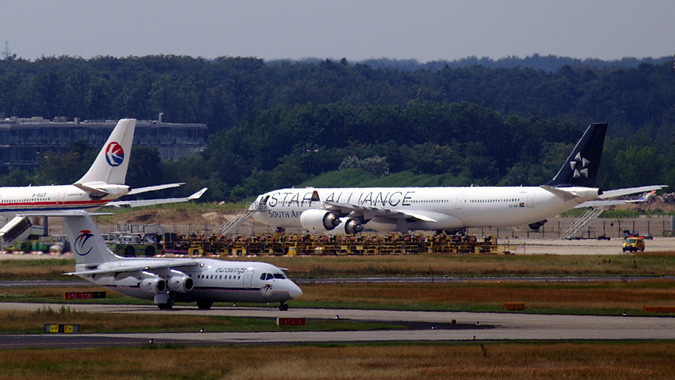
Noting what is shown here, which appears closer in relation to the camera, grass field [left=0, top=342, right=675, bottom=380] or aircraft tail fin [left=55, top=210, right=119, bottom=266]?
grass field [left=0, top=342, right=675, bottom=380]

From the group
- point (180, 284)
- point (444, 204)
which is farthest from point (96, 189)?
point (180, 284)

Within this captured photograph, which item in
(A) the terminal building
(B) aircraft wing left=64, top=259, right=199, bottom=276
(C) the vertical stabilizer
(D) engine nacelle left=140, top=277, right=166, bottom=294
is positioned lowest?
(D) engine nacelle left=140, top=277, right=166, bottom=294

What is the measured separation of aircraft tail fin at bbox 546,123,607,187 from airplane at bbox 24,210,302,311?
41557mm

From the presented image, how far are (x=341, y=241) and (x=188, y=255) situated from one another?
11.3m

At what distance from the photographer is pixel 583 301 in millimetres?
48156

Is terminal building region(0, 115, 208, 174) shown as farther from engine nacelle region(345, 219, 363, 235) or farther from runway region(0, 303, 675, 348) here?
runway region(0, 303, 675, 348)

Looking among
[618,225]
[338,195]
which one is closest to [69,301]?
[338,195]

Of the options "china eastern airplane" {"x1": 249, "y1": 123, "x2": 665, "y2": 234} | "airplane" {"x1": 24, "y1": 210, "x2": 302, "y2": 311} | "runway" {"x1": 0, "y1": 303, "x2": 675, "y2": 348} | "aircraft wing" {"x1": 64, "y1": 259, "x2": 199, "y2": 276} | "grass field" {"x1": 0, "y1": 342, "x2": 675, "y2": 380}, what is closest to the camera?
"grass field" {"x1": 0, "y1": 342, "x2": 675, "y2": 380}

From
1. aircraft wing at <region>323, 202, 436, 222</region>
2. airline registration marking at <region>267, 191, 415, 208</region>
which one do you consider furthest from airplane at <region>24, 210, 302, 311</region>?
airline registration marking at <region>267, 191, 415, 208</region>

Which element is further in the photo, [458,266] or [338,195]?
[338,195]

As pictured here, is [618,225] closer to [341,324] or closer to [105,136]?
[341,324]

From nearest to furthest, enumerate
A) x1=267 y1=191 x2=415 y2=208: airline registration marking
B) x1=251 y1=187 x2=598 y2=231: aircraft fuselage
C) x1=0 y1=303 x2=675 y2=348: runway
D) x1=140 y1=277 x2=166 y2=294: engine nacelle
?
x1=0 y1=303 x2=675 y2=348: runway → x1=140 y1=277 x2=166 y2=294: engine nacelle → x1=251 y1=187 x2=598 y2=231: aircraft fuselage → x1=267 y1=191 x2=415 y2=208: airline registration marking

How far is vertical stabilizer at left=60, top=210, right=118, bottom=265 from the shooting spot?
47.8 meters

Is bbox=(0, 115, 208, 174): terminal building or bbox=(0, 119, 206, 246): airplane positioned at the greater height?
bbox=(0, 115, 208, 174): terminal building
